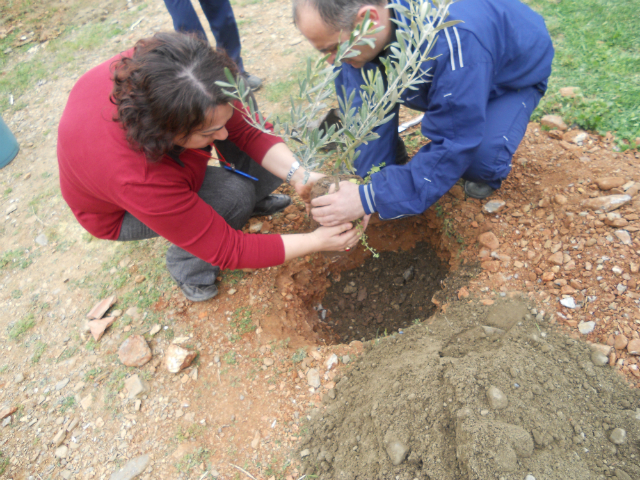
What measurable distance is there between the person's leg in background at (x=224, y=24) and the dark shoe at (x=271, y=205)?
3.97 feet

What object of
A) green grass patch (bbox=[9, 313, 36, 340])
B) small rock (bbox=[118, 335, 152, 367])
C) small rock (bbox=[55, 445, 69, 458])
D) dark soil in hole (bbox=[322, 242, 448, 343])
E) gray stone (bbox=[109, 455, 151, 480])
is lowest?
dark soil in hole (bbox=[322, 242, 448, 343])

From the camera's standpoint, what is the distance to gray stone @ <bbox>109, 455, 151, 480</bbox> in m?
1.74

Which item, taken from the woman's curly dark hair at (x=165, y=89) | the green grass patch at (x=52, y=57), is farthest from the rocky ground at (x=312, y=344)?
the green grass patch at (x=52, y=57)

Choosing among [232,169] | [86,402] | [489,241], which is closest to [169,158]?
[232,169]

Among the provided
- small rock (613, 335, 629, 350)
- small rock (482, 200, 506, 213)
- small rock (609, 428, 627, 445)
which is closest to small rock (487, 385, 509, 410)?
small rock (609, 428, 627, 445)

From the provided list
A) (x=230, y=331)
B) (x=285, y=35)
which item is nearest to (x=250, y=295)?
(x=230, y=331)

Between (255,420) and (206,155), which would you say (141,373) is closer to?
(255,420)

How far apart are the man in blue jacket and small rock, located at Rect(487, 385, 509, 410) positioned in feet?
2.81

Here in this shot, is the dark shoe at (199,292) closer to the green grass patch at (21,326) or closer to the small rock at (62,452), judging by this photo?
the small rock at (62,452)

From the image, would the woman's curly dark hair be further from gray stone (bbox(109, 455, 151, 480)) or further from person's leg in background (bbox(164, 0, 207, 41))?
person's leg in background (bbox(164, 0, 207, 41))

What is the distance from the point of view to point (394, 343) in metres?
1.96

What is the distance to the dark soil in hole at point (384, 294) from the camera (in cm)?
236

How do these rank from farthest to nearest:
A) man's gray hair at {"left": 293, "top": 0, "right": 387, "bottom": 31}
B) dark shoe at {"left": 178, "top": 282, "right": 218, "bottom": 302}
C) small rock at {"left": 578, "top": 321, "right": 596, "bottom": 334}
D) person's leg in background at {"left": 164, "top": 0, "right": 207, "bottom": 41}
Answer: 1. person's leg in background at {"left": 164, "top": 0, "right": 207, "bottom": 41}
2. dark shoe at {"left": 178, "top": 282, "right": 218, "bottom": 302}
3. small rock at {"left": 578, "top": 321, "right": 596, "bottom": 334}
4. man's gray hair at {"left": 293, "top": 0, "right": 387, "bottom": 31}

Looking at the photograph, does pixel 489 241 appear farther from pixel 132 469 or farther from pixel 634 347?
pixel 132 469
